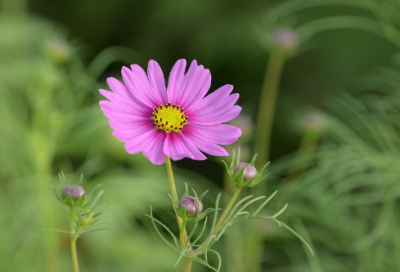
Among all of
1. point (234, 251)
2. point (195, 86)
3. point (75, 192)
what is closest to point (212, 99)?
point (195, 86)

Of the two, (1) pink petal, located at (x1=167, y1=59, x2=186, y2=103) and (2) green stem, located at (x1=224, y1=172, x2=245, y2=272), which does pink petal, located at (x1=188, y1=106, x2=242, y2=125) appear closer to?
(1) pink petal, located at (x1=167, y1=59, x2=186, y2=103)

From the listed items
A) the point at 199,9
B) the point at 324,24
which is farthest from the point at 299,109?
the point at 199,9

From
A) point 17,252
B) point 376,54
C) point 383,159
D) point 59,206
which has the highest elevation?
point 376,54

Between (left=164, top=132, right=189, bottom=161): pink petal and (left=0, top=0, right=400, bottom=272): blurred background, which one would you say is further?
(left=0, top=0, right=400, bottom=272): blurred background

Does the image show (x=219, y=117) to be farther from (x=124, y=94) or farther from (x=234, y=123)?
(x=234, y=123)

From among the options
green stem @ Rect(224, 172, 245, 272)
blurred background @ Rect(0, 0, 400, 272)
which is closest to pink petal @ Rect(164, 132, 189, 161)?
blurred background @ Rect(0, 0, 400, 272)

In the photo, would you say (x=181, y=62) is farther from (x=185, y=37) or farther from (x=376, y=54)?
(x=185, y=37)

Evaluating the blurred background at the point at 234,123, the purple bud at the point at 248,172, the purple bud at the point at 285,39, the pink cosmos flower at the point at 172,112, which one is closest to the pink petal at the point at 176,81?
the pink cosmos flower at the point at 172,112

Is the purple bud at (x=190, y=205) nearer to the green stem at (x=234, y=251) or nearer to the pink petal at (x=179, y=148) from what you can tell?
the pink petal at (x=179, y=148)
